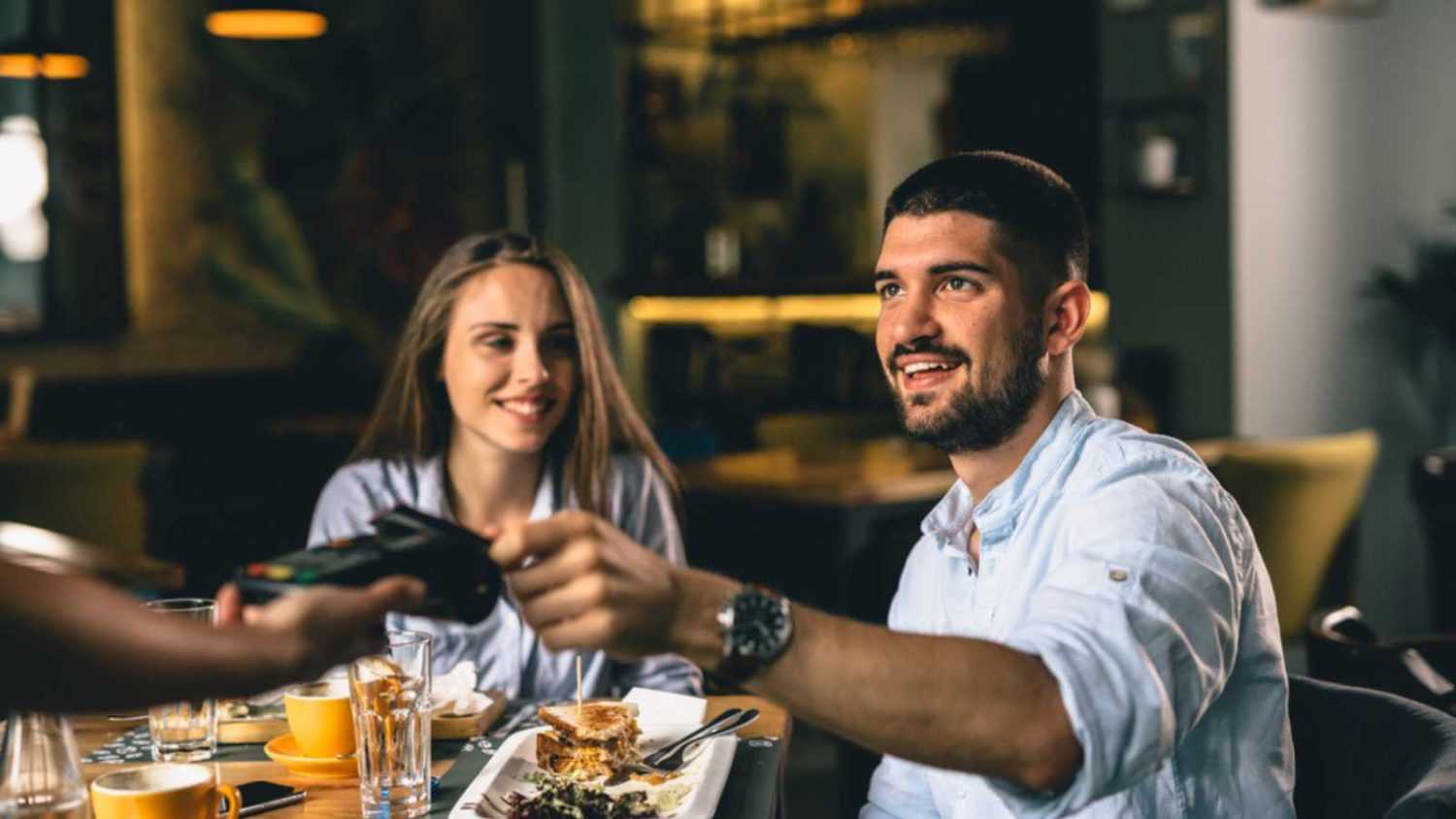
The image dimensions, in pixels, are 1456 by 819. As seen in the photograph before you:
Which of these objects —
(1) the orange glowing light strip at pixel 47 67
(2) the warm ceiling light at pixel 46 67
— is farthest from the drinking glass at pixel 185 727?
(1) the orange glowing light strip at pixel 47 67

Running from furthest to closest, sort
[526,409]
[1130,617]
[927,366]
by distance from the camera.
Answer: [526,409], [927,366], [1130,617]

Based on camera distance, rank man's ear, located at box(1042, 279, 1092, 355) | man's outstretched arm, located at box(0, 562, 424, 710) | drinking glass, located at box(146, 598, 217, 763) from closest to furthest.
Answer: man's outstretched arm, located at box(0, 562, 424, 710)
man's ear, located at box(1042, 279, 1092, 355)
drinking glass, located at box(146, 598, 217, 763)

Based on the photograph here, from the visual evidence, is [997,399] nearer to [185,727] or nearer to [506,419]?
[185,727]

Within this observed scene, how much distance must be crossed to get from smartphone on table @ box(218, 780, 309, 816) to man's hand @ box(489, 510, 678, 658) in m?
0.72

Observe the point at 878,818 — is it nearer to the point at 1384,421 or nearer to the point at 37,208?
the point at 1384,421

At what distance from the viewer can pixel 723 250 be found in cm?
888

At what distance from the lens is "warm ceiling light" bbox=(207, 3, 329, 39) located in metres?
6.49

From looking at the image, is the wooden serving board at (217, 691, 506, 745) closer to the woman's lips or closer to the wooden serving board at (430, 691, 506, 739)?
the wooden serving board at (430, 691, 506, 739)

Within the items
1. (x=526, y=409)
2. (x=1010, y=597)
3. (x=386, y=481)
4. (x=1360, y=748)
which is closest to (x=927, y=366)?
(x=1010, y=597)

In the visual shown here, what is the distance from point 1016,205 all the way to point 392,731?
881 millimetres

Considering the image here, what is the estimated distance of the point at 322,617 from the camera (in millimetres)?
1129

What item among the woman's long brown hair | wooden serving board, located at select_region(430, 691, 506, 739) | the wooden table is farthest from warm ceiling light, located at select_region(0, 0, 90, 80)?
wooden serving board, located at select_region(430, 691, 506, 739)

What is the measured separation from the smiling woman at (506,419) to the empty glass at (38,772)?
1295 mm

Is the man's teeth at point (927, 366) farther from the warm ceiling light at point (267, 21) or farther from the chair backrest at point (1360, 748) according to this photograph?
the warm ceiling light at point (267, 21)
